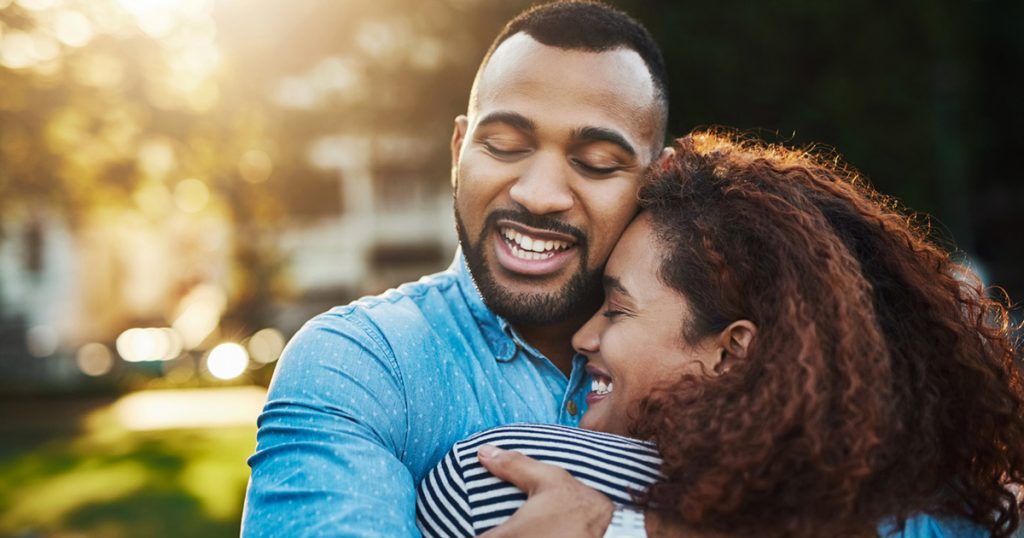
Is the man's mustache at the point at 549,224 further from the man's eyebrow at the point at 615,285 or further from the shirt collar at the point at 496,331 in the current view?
the shirt collar at the point at 496,331

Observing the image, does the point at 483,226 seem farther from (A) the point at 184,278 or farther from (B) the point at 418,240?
(A) the point at 184,278

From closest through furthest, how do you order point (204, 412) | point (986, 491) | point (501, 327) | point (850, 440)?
point (850, 440), point (986, 491), point (501, 327), point (204, 412)

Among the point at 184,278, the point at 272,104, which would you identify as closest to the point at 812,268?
the point at 272,104

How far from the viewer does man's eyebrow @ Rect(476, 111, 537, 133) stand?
9.77 feet

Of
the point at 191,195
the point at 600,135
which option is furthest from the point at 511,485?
the point at 191,195

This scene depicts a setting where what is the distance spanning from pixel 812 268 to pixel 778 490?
0.53 meters

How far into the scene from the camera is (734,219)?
2.48 m

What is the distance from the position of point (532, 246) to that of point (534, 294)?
0.50 ft

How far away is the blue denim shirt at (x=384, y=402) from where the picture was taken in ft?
7.00

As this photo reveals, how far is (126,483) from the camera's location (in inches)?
431

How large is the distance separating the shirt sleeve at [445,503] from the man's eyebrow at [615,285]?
27.5 inches

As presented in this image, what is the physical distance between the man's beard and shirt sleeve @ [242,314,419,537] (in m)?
0.60

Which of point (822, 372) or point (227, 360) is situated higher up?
point (227, 360)

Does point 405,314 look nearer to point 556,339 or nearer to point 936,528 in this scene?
point 556,339
